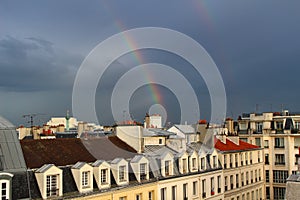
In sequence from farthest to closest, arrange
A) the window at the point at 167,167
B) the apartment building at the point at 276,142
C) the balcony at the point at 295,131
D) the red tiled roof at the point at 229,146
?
the balcony at the point at 295,131 → the apartment building at the point at 276,142 → the red tiled roof at the point at 229,146 → the window at the point at 167,167

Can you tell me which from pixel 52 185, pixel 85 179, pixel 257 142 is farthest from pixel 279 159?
pixel 52 185

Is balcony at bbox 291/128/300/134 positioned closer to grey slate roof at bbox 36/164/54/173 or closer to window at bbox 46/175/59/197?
window at bbox 46/175/59/197

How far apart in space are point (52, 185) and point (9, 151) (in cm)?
374

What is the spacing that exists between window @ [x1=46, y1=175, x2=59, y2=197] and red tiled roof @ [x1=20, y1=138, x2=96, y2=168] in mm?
2085

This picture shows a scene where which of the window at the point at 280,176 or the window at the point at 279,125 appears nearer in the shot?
the window at the point at 280,176

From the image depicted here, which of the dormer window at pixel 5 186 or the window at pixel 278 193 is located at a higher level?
the dormer window at pixel 5 186

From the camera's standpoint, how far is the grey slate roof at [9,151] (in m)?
24.3

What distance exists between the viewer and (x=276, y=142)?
70375 millimetres

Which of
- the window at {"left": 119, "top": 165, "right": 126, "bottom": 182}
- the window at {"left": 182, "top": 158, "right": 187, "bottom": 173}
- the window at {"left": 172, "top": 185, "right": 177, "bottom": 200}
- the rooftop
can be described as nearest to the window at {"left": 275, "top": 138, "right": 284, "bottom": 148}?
the window at {"left": 182, "top": 158, "right": 187, "bottom": 173}

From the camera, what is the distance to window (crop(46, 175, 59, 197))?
2506cm

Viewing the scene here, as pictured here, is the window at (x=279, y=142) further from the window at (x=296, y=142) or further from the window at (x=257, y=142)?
the window at (x=257, y=142)

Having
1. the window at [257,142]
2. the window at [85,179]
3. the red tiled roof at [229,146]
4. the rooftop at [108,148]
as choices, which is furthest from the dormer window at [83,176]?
the window at [257,142]

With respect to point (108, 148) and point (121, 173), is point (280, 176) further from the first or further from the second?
point (121, 173)

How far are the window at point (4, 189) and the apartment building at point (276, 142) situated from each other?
2165 inches
